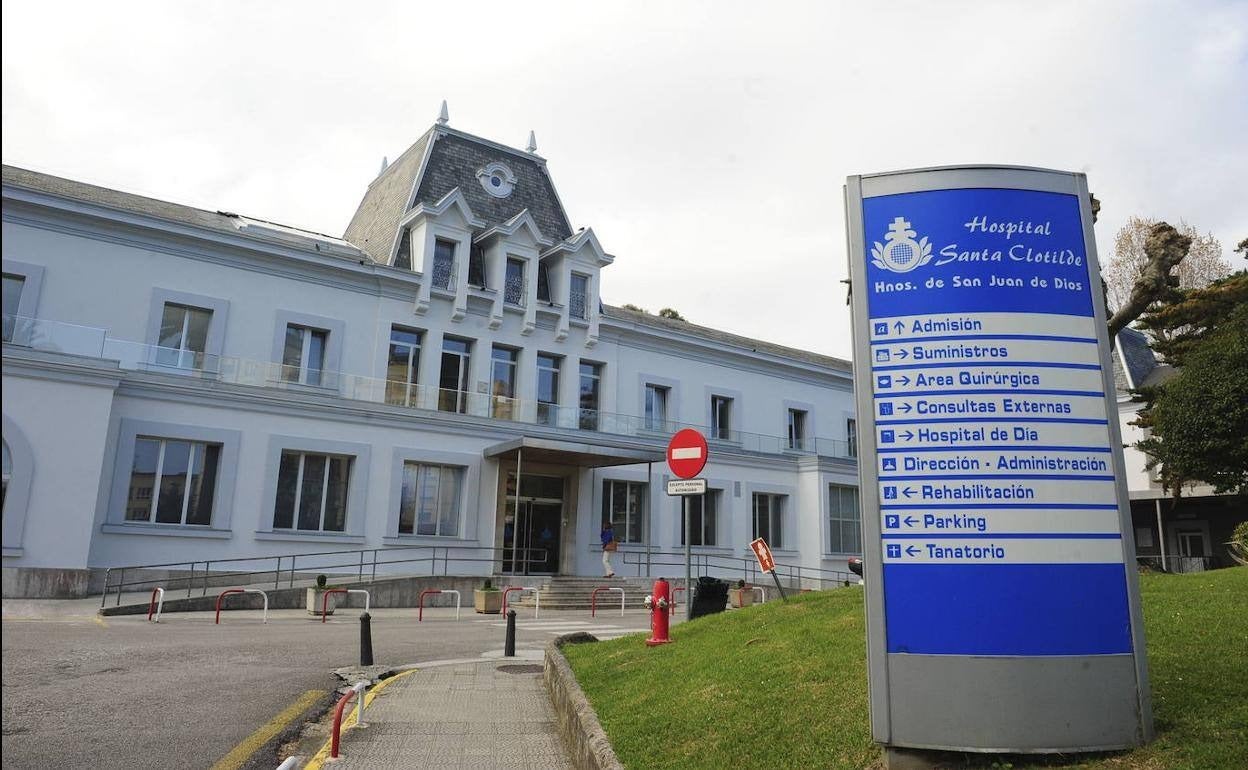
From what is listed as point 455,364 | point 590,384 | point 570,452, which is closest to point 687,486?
point 570,452

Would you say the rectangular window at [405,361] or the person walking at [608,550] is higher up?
the rectangular window at [405,361]

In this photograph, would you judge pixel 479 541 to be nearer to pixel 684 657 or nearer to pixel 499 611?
pixel 499 611

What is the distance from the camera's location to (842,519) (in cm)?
3400

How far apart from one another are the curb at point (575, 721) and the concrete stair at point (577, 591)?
12.8 m

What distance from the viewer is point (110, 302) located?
2239 cm

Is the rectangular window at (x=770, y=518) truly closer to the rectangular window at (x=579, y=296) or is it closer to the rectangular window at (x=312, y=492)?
the rectangular window at (x=579, y=296)

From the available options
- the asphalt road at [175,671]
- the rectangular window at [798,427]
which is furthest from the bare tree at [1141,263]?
the asphalt road at [175,671]

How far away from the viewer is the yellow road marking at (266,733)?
262 inches

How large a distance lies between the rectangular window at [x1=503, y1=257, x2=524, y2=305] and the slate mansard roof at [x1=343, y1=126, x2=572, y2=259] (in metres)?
1.51

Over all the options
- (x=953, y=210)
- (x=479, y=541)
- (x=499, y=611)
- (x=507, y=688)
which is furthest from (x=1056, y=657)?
(x=479, y=541)

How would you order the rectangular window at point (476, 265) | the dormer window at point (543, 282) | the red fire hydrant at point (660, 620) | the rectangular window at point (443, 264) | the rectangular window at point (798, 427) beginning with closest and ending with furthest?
the red fire hydrant at point (660, 620) < the rectangular window at point (443, 264) < the rectangular window at point (476, 265) < the dormer window at point (543, 282) < the rectangular window at point (798, 427)

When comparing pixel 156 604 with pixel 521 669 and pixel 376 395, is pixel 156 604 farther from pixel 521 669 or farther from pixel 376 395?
pixel 521 669

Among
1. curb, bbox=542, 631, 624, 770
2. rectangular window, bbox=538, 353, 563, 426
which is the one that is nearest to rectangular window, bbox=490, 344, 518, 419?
rectangular window, bbox=538, 353, 563, 426

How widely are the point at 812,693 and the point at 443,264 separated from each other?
23433mm
